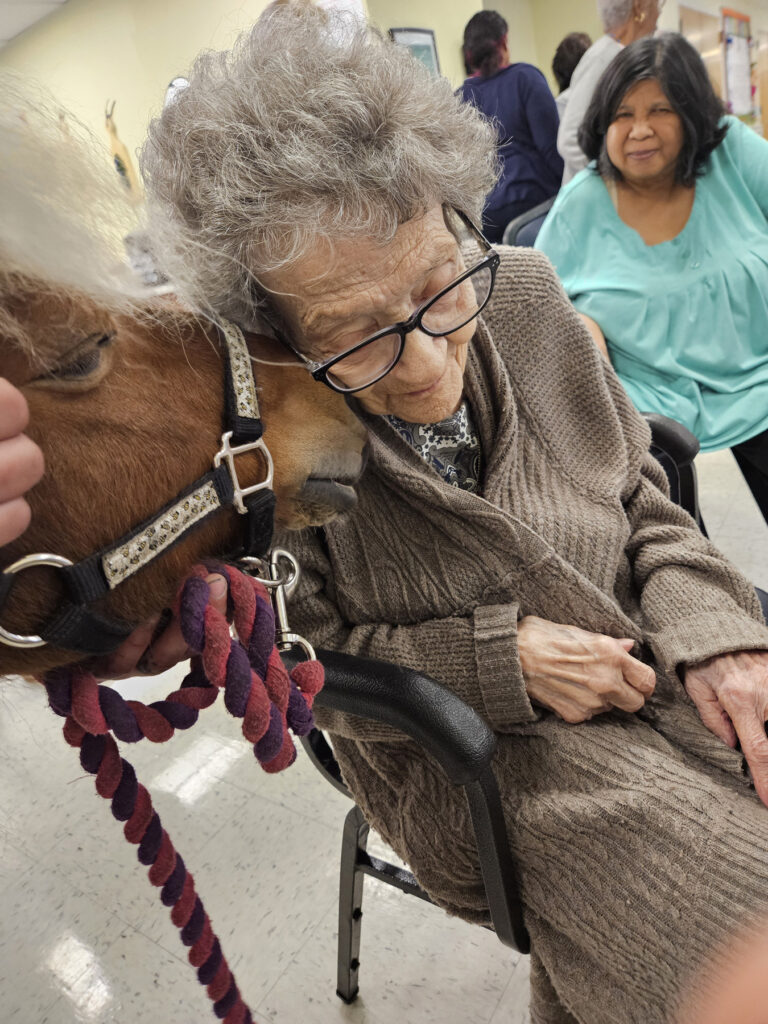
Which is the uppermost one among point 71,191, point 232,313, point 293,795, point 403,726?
point 71,191

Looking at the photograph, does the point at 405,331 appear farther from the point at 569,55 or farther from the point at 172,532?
the point at 569,55

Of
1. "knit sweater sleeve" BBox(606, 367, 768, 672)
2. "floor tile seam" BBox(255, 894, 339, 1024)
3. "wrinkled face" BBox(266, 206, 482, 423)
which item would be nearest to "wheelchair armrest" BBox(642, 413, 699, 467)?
"knit sweater sleeve" BBox(606, 367, 768, 672)

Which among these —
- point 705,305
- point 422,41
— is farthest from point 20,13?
point 705,305

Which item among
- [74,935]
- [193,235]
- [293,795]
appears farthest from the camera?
[293,795]

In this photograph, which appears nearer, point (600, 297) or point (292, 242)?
point (292, 242)

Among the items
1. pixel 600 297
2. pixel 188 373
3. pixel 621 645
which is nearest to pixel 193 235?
pixel 188 373

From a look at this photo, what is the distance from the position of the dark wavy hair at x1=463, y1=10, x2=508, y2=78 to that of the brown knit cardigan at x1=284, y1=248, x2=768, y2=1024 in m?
2.35

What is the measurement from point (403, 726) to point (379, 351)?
1.32ft

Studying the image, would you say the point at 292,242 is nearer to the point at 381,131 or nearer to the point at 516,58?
the point at 381,131

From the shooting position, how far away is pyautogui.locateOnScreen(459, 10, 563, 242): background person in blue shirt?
2822mm

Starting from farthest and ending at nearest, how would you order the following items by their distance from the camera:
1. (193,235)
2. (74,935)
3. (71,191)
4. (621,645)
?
(74,935), (621,645), (193,235), (71,191)

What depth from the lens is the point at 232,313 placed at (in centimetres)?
71

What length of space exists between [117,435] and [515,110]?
2.89 metres

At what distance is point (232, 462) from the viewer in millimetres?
576
